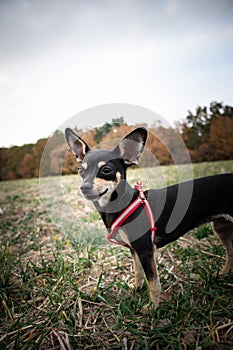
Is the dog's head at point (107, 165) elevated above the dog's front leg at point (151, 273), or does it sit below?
above

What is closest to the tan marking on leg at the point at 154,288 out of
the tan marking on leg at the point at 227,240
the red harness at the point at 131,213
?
the red harness at the point at 131,213

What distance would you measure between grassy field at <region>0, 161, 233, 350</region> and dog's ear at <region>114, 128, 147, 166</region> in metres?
1.45

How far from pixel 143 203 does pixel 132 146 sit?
2.18ft

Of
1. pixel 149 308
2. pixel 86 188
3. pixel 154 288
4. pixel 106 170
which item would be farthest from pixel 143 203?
pixel 149 308

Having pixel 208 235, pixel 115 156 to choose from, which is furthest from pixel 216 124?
pixel 115 156

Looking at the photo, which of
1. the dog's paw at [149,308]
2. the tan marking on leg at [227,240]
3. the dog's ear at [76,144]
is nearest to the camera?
the dog's paw at [149,308]

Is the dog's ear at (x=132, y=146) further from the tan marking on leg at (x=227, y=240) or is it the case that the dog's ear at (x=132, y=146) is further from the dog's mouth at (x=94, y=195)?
the tan marking on leg at (x=227, y=240)

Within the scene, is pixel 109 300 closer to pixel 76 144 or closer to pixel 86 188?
pixel 86 188

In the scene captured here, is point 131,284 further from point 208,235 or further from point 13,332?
point 208,235

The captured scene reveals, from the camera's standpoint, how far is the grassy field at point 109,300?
2033 mm

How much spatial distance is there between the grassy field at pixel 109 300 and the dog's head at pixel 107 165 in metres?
1.09

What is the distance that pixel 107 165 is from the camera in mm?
2496

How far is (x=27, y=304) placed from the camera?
262 centimetres

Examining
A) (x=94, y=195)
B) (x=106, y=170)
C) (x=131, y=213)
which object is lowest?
(x=131, y=213)
